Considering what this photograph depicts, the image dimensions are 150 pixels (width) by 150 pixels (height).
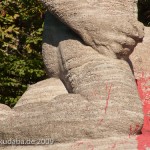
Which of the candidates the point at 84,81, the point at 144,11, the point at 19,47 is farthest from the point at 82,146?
the point at 144,11

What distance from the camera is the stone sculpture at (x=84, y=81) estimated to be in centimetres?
386

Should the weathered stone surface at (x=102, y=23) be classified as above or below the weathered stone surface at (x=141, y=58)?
above

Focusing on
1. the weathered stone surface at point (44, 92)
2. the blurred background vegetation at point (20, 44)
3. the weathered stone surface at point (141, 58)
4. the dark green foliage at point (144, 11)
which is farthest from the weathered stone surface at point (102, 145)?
the dark green foliage at point (144, 11)

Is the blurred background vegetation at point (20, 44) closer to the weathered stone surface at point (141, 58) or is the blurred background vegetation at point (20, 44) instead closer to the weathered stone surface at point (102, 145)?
the weathered stone surface at point (141, 58)

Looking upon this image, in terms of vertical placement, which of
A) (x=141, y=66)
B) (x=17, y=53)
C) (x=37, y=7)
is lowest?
(x=17, y=53)

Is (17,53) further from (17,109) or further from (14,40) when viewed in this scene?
(17,109)

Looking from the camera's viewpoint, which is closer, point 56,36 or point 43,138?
point 43,138

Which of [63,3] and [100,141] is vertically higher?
[63,3]

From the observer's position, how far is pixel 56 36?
15.5 ft

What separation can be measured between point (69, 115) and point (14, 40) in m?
4.94

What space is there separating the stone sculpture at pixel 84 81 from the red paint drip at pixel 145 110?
142 mm

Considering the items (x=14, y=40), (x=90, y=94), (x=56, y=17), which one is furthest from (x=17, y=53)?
(x=90, y=94)

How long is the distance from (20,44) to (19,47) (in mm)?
56

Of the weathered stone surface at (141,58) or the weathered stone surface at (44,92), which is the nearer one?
the weathered stone surface at (44,92)
